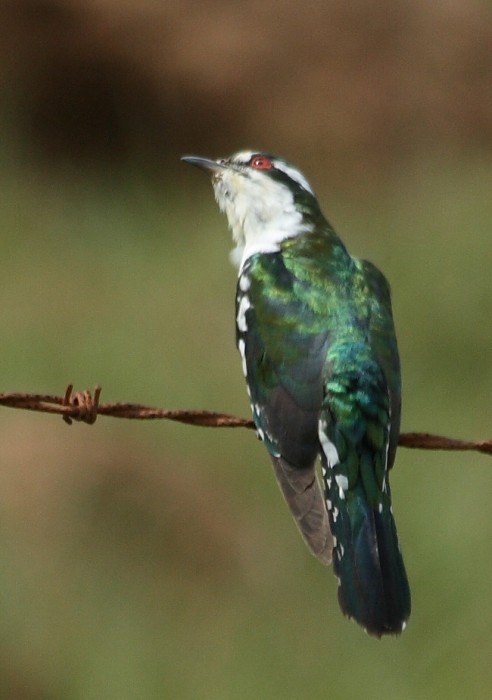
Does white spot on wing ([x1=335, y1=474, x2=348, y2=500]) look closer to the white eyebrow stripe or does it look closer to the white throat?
the white throat

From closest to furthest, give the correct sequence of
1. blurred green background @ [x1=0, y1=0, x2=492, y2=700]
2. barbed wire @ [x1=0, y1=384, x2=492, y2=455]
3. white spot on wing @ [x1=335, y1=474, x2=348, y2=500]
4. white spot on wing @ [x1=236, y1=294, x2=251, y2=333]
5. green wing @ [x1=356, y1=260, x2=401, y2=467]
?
barbed wire @ [x1=0, y1=384, x2=492, y2=455] < white spot on wing @ [x1=335, y1=474, x2=348, y2=500] < green wing @ [x1=356, y1=260, x2=401, y2=467] < white spot on wing @ [x1=236, y1=294, x2=251, y2=333] < blurred green background @ [x1=0, y1=0, x2=492, y2=700]

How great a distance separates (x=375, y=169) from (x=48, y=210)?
320cm

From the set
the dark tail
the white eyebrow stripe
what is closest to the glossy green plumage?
the dark tail

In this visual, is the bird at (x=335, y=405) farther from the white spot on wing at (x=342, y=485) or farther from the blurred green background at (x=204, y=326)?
the blurred green background at (x=204, y=326)

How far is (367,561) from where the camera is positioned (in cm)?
607

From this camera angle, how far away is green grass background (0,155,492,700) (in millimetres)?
9617

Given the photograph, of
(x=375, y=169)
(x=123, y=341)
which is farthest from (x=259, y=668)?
(x=375, y=169)

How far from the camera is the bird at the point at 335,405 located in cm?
609

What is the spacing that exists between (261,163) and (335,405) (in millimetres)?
1924

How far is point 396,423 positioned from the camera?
21.1 feet

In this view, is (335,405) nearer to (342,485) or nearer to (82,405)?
(342,485)

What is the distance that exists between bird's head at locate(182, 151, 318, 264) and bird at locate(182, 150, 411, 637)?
0.41m

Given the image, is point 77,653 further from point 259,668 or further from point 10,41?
point 10,41

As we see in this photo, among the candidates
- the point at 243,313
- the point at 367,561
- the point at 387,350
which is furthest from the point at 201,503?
the point at 367,561
